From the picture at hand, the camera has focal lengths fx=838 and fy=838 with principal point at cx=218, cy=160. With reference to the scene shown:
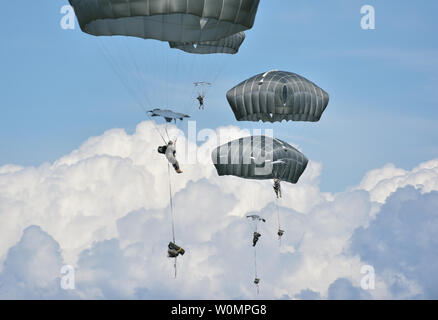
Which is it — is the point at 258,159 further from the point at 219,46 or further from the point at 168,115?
the point at 168,115

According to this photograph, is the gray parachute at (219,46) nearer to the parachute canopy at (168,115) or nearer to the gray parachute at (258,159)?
the gray parachute at (258,159)

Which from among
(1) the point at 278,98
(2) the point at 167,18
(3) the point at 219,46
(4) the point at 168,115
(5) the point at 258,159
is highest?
(3) the point at 219,46

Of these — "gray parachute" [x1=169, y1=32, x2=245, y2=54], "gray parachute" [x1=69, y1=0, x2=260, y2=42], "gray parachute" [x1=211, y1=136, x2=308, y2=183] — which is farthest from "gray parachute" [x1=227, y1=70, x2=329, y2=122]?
"gray parachute" [x1=69, y1=0, x2=260, y2=42]

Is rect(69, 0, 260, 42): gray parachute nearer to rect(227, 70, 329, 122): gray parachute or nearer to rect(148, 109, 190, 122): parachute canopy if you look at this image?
rect(148, 109, 190, 122): parachute canopy

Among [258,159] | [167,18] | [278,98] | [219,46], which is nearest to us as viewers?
[167,18]

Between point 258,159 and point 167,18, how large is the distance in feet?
78.7

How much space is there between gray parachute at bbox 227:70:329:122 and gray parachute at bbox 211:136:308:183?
6.94 ft

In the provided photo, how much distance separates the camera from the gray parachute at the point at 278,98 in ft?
216

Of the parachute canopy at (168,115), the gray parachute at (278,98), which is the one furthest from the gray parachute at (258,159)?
the parachute canopy at (168,115)

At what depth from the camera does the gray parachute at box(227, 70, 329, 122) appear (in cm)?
6588

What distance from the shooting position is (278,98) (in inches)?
2594

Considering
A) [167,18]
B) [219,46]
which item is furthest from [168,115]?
[219,46]

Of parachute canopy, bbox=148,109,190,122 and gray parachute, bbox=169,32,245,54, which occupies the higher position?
gray parachute, bbox=169,32,245,54
